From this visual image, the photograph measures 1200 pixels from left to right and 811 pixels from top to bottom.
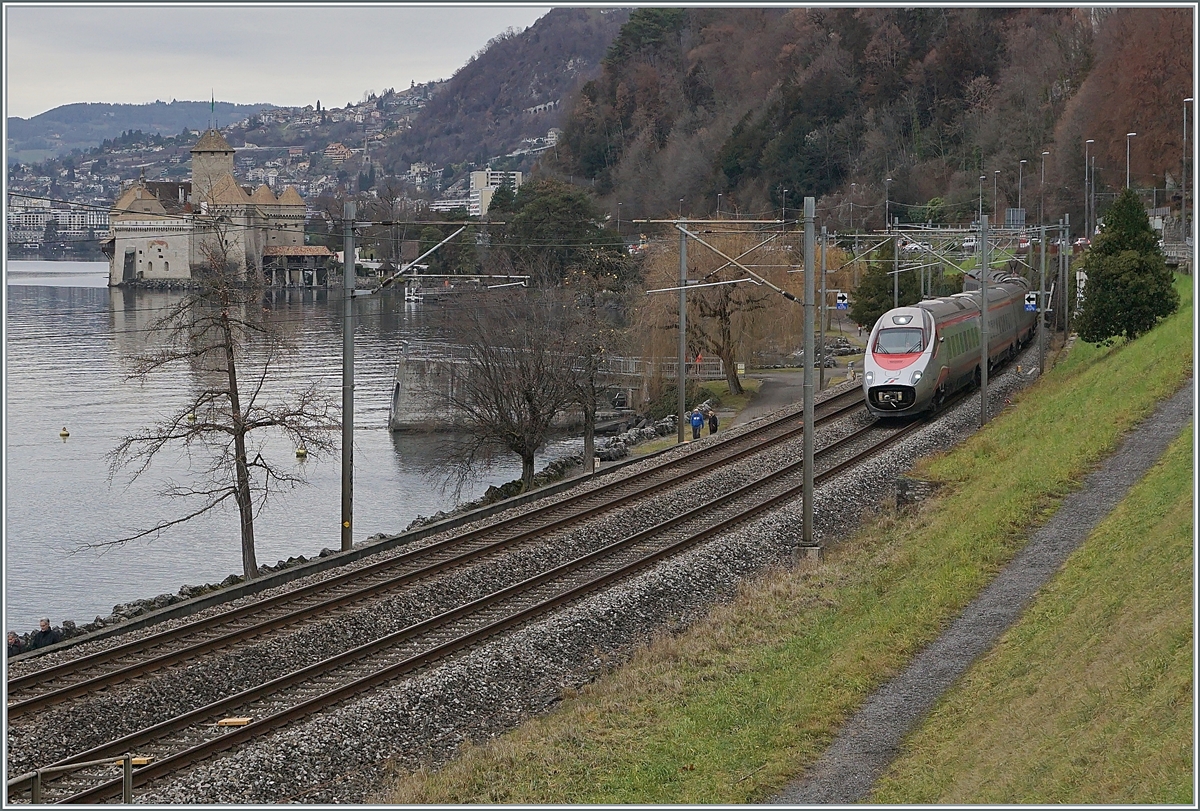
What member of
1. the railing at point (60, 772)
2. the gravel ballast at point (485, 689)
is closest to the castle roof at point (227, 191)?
the gravel ballast at point (485, 689)

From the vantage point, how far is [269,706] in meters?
15.6

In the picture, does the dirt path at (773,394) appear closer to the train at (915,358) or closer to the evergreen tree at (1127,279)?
the train at (915,358)

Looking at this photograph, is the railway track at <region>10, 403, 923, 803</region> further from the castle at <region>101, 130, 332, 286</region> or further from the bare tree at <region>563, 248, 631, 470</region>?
the castle at <region>101, 130, 332, 286</region>

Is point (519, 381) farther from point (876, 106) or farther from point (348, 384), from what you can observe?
point (876, 106)

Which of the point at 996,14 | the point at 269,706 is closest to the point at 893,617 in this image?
the point at 269,706

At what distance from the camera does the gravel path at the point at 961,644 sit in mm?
11383

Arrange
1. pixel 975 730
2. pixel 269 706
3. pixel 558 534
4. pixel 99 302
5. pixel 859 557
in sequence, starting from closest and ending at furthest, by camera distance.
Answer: pixel 975 730, pixel 269 706, pixel 859 557, pixel 558 534, pixel 99 302

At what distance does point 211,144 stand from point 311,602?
160547 mm

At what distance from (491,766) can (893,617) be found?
5.39 meters

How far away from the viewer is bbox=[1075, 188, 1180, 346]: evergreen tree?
123 ft

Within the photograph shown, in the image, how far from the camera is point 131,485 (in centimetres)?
4362

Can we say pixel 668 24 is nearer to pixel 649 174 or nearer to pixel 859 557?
pixel 649 174

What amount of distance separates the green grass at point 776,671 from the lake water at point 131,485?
8.57 m

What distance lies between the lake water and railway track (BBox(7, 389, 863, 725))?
339 cm
